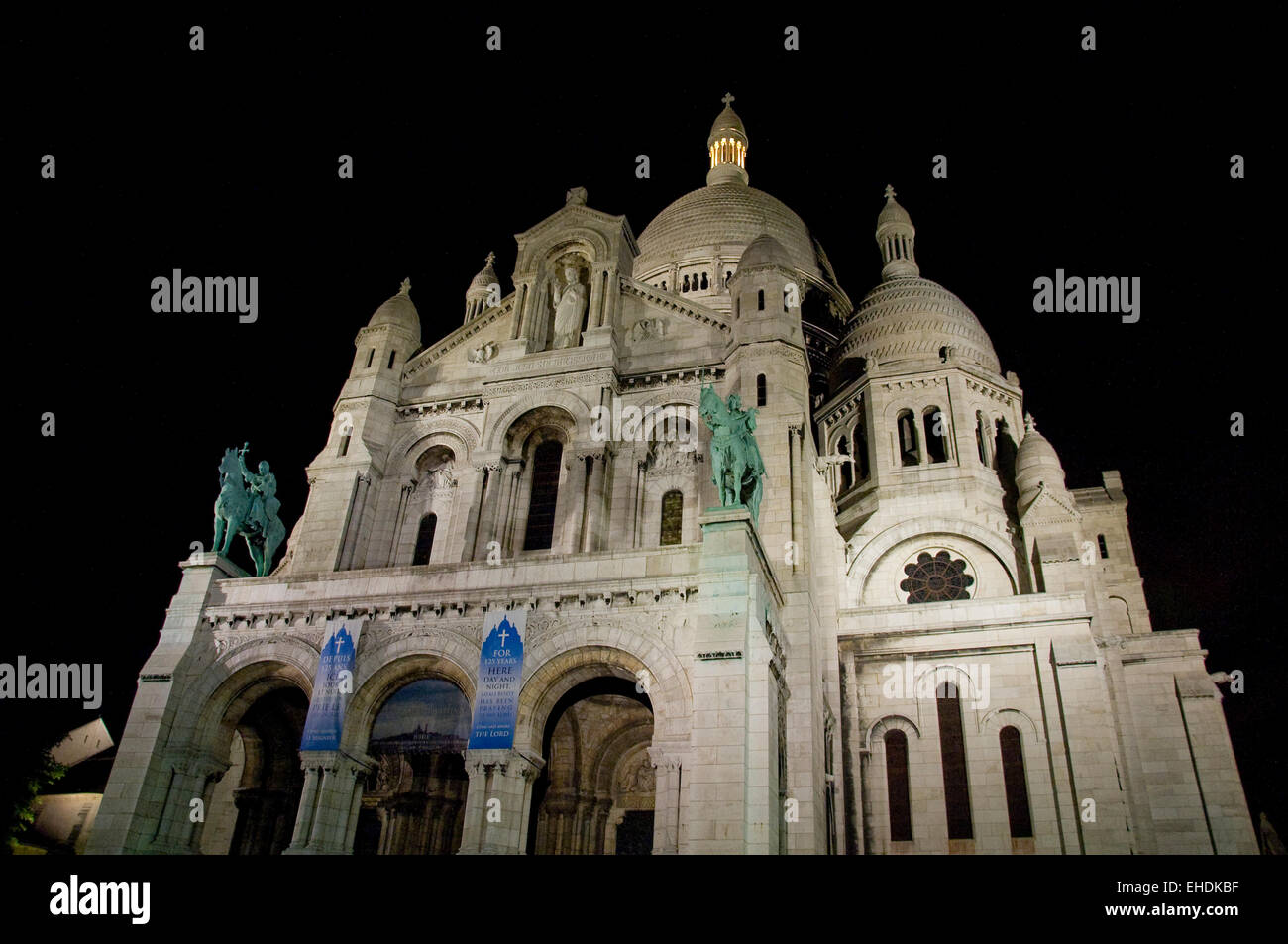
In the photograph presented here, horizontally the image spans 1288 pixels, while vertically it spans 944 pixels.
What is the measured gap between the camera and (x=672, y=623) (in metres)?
19.5

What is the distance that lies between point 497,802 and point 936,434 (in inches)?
984

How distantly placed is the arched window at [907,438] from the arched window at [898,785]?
12.4 metres

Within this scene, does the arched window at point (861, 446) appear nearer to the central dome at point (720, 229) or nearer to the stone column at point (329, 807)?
the central dome at point (720, 229)

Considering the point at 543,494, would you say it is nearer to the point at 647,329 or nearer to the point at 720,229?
the point at 647,329

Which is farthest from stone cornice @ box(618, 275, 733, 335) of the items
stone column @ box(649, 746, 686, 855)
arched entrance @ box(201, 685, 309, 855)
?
arched entrance @ box(201, 685, 309, 855)

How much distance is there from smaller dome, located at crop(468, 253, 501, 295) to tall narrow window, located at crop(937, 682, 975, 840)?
117ft

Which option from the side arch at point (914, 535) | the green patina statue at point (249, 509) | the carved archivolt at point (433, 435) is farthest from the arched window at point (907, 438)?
the green patina statue at point (249, 509)

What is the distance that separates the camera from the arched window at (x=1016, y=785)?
84.6 feet

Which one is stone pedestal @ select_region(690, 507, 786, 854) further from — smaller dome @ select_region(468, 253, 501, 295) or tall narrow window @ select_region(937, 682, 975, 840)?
smaller dome @ select_region(468, 253, 501, 295)

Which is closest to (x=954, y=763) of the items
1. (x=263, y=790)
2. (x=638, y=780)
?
(x=638, y=780)

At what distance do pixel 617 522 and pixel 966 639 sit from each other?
1149 cm

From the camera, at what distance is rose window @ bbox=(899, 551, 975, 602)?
3294 cm
